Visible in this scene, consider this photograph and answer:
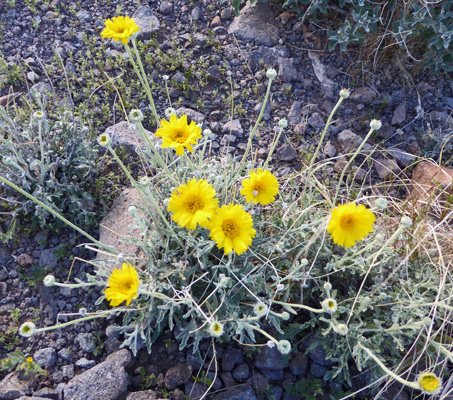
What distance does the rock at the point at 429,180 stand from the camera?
2885 mm

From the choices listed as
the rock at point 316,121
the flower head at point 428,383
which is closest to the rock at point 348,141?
the rock at point 316,121

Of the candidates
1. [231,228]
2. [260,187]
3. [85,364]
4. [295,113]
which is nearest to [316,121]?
[295,113]

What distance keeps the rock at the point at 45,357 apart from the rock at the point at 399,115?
309 cm

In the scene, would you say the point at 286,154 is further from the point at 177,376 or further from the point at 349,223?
the point at 177,376

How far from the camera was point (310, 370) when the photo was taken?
238cm

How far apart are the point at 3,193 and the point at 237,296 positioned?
5.68ft

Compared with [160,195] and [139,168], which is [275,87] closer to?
[139,168]

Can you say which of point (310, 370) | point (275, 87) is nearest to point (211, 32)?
point (275, 87)

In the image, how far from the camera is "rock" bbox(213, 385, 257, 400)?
2217 millimetres

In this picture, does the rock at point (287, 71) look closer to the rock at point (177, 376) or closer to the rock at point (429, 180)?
the rock at point (429, 180)

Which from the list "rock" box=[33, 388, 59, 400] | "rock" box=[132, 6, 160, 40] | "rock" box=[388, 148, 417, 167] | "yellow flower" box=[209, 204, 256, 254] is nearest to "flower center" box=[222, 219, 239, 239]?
"yellow flower" box=[209, 204, 256, 254]

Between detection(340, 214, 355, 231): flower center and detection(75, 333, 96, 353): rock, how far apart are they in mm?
1568

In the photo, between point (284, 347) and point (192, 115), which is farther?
point (192, 115)

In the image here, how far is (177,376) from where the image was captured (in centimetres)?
227
